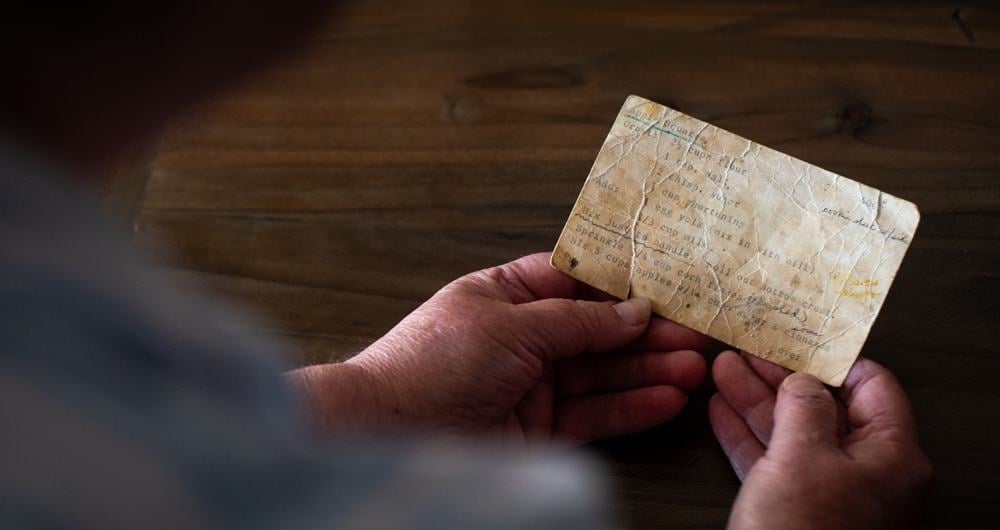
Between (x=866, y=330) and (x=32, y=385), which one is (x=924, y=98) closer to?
(x=866, y=330)

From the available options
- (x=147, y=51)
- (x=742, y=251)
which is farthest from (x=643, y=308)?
(x=147, y=51)

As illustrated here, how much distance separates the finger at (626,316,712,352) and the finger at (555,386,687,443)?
0.04 m

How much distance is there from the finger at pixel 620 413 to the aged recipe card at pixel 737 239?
0.24 ft

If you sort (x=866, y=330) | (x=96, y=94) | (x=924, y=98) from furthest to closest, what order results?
(x=924, y=98) < (x=866, y=330) < (x=96, y=94)

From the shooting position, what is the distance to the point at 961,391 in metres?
0.78

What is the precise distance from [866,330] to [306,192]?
0.59 meters

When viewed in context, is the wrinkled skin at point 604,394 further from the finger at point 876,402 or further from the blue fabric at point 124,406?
the blue fabric at point 124,406

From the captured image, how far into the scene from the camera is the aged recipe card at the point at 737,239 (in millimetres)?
765

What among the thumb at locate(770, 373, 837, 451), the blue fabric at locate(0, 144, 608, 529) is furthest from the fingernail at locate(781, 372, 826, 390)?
the blue fabric at locate(0, 144, 608, 529)

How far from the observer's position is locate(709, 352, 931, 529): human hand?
0.65 metres

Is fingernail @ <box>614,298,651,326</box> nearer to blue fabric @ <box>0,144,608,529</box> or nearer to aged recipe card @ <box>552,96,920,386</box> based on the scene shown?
aged recipe card @ <box>552,96,920,386</box>

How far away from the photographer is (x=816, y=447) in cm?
68

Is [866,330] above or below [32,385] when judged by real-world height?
below

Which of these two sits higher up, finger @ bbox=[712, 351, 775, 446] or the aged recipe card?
the aged recipe card
